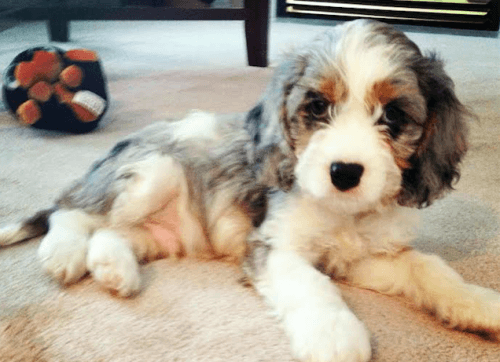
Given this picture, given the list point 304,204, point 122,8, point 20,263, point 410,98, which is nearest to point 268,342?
point 304,204

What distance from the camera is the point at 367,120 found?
1552mm

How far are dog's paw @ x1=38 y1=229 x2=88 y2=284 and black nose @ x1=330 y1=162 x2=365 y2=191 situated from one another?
83 cm

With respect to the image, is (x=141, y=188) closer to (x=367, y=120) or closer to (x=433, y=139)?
(x=367, y=120)

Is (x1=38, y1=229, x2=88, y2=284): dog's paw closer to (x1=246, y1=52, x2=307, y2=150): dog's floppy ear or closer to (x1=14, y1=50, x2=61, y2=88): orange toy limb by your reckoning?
(x1=246, y1=52, x2=307, y2=150): dog's floppy ear

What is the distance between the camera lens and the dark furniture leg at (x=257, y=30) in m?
4.74

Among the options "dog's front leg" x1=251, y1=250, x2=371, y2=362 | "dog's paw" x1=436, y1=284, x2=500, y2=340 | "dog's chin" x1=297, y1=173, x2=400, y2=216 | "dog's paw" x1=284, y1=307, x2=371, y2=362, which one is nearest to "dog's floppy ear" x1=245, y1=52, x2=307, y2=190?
"dog's chin" x1=297, y1=173, x2=400, y2=216

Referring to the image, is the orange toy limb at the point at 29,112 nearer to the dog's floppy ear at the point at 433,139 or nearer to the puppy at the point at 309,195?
the puppy at the point at 309,195

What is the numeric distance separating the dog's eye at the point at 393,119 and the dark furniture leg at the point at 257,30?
3.36 meters

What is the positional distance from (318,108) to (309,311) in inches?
22.4

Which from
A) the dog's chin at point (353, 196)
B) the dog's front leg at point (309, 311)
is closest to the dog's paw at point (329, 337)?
the dog's front leg at point (309, 311)

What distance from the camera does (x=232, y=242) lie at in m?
1.99

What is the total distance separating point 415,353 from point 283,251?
0.48 m

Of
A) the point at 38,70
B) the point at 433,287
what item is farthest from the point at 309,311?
the point at 38,70

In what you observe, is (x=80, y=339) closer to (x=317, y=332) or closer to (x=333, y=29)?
(x=317, y=332)
